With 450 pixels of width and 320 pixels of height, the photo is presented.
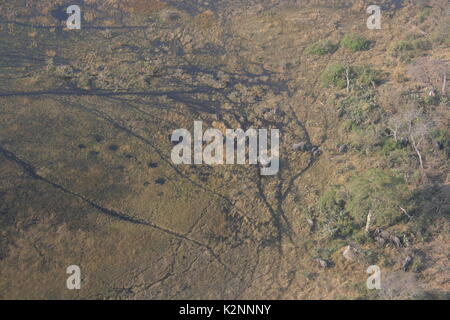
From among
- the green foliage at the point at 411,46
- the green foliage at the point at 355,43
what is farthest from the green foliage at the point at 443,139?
the green foliage at the point at 355,43

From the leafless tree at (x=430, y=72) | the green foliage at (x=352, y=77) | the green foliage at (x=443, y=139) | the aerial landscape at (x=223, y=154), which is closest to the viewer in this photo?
the aerial landscape at (x=223, y=154)

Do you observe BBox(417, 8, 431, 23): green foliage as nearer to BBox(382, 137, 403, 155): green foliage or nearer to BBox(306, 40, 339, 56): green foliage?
BBox(306, 40, 339, 56): green foliage

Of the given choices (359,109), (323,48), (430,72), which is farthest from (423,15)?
(359,109)

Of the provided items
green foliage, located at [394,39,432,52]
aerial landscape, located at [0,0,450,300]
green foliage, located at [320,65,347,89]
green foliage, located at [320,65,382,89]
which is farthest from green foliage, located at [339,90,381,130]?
green foliage, located at [394,39,432,52]

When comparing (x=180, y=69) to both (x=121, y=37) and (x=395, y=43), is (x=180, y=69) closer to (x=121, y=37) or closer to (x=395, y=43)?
(x=121, y=37)

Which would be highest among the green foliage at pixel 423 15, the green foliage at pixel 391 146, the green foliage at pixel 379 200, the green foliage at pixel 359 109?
the green foliage at pixel 423 15

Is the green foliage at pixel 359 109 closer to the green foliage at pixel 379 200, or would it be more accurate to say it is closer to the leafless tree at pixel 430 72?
the leafless tree at pixel 430 72
